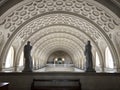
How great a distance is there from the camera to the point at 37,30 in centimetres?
2220

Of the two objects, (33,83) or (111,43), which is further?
(111,43)

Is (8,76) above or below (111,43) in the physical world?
below

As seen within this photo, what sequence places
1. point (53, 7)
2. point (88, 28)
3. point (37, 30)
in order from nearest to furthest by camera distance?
point (53, 7), point (88, 28), point (37, 30)

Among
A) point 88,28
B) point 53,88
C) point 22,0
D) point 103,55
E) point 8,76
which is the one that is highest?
point 22,0

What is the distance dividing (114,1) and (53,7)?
6.45 m

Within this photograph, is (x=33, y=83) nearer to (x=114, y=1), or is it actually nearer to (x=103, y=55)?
(x=114, y=1)

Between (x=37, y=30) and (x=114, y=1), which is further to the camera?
(x=37, y=30)

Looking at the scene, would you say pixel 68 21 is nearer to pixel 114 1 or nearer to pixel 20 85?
pixel 114 1

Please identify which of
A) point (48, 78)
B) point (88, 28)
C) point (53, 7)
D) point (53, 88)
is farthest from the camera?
point (88, 28)

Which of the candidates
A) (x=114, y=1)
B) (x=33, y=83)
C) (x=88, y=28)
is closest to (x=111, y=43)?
(x=88, y=28)

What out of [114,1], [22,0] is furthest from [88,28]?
[22,0]

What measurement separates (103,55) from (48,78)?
41.6 feet

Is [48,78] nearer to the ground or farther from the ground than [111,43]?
nearer to the ground

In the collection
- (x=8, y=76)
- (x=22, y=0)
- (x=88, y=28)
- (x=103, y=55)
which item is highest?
(x=22, y=0)
